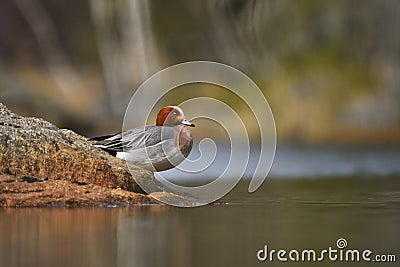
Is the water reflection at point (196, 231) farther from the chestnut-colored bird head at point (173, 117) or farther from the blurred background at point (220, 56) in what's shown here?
the blurred background at point (220, 56)

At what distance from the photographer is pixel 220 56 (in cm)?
1380

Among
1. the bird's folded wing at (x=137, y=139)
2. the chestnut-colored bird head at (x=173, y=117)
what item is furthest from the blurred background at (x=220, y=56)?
the bird's folded wing at (x=137, y=139)

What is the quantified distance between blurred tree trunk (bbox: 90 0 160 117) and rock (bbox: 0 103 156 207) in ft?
22.8

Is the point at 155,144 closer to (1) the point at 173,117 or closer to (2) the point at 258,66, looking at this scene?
(1) the point at 173,117

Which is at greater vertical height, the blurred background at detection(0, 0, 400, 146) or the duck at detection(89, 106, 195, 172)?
the blurred background at detection(0, 0, 400, 146)

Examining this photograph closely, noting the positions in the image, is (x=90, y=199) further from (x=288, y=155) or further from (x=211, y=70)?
(x=211, y=70)

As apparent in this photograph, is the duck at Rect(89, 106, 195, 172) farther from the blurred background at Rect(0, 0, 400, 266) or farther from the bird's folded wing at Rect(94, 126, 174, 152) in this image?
the blurred background at Rect(0, 0, 400, 266)

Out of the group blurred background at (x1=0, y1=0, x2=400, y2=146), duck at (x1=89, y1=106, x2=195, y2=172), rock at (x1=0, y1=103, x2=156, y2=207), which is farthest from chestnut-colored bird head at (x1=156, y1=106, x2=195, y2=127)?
blurred background at (x1=0, y1=0, x2=400, y2=146)

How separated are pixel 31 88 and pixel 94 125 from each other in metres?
1.34

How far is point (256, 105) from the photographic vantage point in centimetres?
1235

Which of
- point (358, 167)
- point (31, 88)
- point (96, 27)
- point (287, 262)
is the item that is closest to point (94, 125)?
point (31, 88)

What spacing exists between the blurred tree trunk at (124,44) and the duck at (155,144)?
661cm

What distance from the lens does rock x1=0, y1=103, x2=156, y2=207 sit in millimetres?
6281

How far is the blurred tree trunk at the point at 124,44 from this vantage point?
1372 cm
